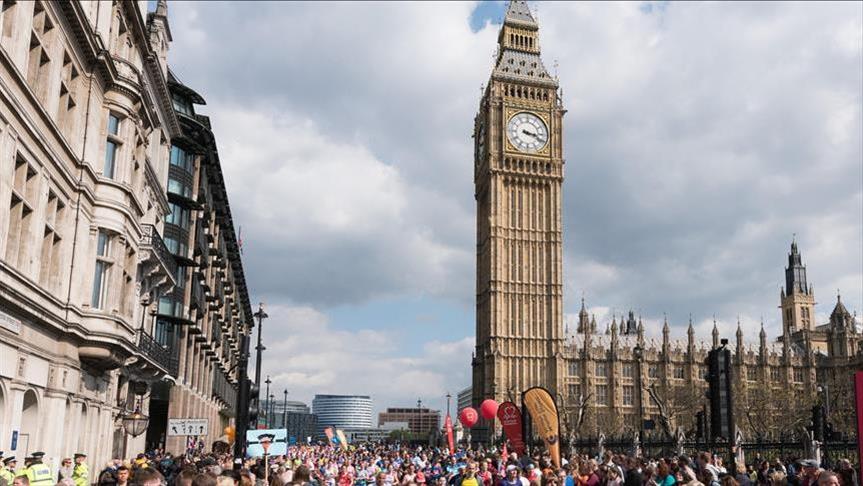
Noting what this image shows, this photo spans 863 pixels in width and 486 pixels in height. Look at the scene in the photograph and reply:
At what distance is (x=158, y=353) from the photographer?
115ft

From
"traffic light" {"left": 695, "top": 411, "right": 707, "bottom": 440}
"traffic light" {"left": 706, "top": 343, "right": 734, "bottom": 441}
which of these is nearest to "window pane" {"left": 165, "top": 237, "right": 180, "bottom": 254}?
"traffic light" {"left": 695, "top": 411, "right": 707, "bottom": 440}

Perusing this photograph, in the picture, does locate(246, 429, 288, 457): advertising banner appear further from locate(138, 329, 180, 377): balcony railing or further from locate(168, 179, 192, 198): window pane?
locate(168, 179, 192, 198): window pane

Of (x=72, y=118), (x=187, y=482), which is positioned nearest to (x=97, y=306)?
(x=72, y=118)

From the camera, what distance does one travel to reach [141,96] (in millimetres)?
26859

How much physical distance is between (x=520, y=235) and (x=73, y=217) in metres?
81.5

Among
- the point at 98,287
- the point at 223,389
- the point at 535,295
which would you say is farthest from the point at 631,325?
the point at 98,287

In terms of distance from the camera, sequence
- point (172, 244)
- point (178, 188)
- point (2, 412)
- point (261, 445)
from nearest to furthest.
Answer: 1. point (2, 412)
2. point (261, 445)
3. point (172, 244)
4. point (178, 188)

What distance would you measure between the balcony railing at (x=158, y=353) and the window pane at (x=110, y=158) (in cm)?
691

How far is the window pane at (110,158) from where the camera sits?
25.5m

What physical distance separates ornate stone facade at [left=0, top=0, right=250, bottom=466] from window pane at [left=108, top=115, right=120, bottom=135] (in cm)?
8

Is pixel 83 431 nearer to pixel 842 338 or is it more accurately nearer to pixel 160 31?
pixel 160 31

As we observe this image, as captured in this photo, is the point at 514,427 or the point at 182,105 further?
the point at 182,105

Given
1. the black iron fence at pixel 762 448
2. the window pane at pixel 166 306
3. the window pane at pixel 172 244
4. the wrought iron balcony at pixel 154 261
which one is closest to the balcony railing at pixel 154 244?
the wrought iron balcony at pixel 154 261

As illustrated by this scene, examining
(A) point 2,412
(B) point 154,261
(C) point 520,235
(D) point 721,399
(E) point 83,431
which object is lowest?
(E) point 83,431
